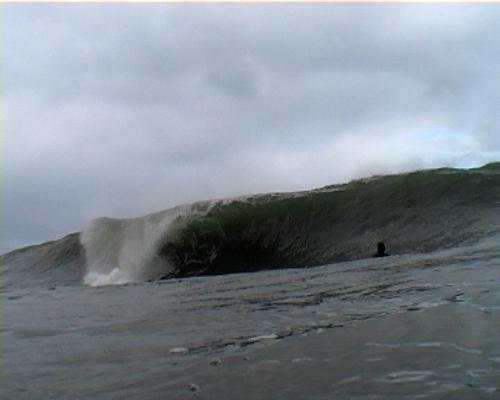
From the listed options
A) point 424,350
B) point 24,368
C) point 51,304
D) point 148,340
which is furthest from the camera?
point 51,304

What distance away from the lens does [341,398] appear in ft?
10.1

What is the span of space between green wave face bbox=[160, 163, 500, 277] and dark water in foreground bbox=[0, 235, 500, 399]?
7.06m

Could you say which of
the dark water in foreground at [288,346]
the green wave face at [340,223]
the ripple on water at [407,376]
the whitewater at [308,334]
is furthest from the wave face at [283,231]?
the ripple on water at [407,376]

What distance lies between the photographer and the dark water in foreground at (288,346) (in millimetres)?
3400

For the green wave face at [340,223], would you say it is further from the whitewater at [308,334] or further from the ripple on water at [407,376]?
the ripple on water at [407,376]

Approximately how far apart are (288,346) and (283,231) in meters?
15.2

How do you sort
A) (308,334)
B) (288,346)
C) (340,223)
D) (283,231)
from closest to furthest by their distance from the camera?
1. (288,346)
2. (308,334)
3. (340,223)
4. (283,231)

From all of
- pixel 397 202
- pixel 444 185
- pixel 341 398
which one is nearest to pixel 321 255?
pixel 397 202

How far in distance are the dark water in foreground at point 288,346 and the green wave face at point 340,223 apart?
706cm

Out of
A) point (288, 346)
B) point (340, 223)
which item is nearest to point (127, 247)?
point (340, 223)

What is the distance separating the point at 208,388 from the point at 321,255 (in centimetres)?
1346

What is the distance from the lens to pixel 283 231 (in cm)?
1972

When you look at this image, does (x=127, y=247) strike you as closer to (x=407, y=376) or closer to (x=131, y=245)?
(x=131, y=245)

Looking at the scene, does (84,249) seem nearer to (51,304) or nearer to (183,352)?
(51,304)
